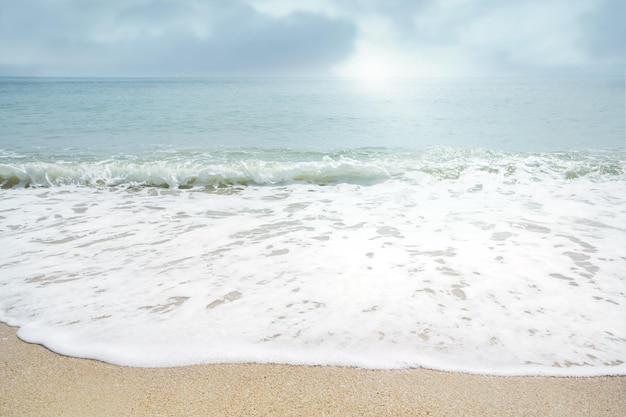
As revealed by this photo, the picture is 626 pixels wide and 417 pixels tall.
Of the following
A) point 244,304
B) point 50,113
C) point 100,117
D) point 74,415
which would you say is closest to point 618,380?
point 244,304

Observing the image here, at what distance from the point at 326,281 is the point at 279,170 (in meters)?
5.39

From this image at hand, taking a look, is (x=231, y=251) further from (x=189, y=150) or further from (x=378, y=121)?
Result: (x=378, y=121)

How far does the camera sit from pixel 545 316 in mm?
3205

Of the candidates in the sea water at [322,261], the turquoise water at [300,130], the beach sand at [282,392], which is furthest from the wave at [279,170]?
the beach sand at [282,392]

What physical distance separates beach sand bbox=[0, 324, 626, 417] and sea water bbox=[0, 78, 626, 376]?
12 centimetres

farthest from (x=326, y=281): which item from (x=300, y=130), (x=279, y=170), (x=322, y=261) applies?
(x=300, y=130)

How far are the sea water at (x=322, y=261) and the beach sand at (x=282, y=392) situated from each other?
0.12 metres

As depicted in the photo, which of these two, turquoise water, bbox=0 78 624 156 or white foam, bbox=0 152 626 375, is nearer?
white foam, bbox=0 152 626 375

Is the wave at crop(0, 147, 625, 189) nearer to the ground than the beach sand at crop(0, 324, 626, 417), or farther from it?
farther from it

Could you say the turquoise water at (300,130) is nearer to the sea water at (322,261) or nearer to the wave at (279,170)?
the wave at (279,170)

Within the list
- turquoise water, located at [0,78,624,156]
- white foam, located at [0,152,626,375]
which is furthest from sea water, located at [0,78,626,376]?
turquoise water, located at [0,78,624,156]

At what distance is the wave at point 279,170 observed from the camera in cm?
843

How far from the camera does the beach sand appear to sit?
225 cm

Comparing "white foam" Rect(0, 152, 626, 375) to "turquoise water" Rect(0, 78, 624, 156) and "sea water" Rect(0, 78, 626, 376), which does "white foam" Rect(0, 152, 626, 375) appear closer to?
"sea water" Rect(0, 78, 626, 376)
